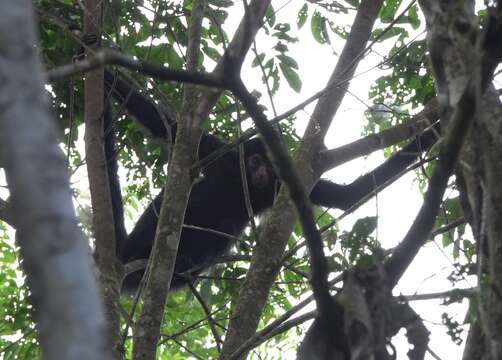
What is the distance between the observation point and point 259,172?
755 centimetres

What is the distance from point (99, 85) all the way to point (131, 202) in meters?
2.67

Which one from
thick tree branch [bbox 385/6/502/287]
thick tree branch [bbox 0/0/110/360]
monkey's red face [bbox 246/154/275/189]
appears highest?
monkey's red face [bbox 246/154/275/189]

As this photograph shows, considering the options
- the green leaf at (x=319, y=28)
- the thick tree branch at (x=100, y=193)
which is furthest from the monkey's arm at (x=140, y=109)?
Result: the green leaf at (x=319, y=28)

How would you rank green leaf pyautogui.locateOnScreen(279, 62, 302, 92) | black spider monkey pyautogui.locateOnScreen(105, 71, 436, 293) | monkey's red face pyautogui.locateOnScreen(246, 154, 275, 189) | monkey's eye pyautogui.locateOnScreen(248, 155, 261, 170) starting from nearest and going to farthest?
green leaf pyautogui.locateOnScreen(279, 62, 302, 92) → black spider monkey pyautogui.locateOnScreen(105, 71, 436, 293) → monkey's red face pyautogui.locateOnScreen(246, 154, 275, 189) → monkey's eye pyautogui.locateOnScreen(248, 155, 261, 170)

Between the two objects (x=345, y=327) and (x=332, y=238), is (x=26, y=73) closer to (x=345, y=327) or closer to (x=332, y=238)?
(x=345, y=327)

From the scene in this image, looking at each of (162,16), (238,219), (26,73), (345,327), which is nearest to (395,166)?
(238,219)

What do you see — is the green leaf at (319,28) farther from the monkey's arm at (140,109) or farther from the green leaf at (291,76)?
the monkey's arm at (140,109)

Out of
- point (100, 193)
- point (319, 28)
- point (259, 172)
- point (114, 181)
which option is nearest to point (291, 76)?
point (319, 28)

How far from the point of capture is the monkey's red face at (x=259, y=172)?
7500mm

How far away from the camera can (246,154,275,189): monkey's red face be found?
7.50 m

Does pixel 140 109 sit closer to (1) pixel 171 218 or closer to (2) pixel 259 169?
(2) pixel 259 169

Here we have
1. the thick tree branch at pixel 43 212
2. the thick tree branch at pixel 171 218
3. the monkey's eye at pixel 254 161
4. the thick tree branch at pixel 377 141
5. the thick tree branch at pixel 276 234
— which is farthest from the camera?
the monkey's eye at pixel 254 161

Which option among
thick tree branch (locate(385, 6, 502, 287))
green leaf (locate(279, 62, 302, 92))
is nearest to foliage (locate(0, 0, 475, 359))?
green leaf (locate(279, 62, 302, 92))

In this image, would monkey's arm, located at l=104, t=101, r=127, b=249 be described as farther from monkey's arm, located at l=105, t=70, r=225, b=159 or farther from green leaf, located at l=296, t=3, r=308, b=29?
green leaf, located at l=296, t=3, r=308, b=29
